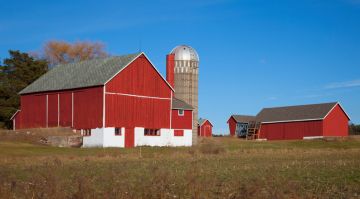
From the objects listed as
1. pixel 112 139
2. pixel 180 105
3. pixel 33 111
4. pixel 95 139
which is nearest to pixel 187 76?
pixel 180 105

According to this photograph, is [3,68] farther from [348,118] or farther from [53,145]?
[348,118]

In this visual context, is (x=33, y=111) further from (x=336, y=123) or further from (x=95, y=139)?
(x=336, y=123)

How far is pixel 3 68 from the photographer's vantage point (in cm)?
6975

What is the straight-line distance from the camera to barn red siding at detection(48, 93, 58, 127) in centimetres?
5262

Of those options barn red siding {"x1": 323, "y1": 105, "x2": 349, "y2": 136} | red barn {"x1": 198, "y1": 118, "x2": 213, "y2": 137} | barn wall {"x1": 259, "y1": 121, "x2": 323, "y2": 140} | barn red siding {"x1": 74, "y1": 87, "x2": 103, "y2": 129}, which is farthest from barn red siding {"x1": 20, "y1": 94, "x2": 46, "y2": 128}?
red barn {"x1": 198, "y1": 118, "x2": 213, "y2": 137}

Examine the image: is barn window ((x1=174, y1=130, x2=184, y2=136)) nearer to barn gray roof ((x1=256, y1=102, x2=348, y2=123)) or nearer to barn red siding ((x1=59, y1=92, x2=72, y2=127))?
barn red siding ((x1=59, y1=92, x2=72, y2=127))

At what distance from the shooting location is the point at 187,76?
204 feet

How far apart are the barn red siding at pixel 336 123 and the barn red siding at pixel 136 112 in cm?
2722

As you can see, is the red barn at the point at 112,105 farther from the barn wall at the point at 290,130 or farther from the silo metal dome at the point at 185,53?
the barn wall at the point at 290,130

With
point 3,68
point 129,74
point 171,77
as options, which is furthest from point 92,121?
point 3,68

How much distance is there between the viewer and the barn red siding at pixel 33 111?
5447cm

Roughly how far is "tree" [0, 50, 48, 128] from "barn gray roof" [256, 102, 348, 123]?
109 feet

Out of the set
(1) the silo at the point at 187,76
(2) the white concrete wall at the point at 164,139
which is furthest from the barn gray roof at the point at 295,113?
(2) the white concrete wall at the point at 164,139

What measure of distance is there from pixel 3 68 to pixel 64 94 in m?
21.5
